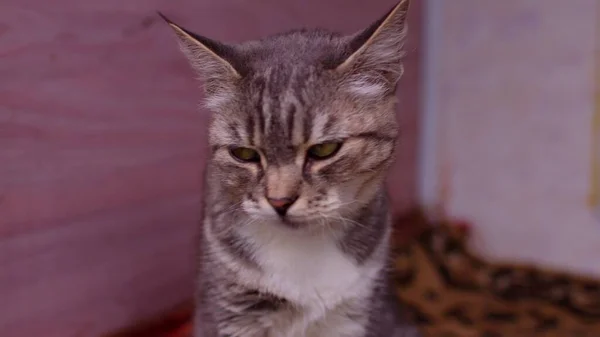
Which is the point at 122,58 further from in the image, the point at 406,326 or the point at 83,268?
the point at 406,326

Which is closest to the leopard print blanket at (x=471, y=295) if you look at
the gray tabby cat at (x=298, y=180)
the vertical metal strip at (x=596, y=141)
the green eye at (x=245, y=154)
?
the vertical metal strip at (x=596, y=141)

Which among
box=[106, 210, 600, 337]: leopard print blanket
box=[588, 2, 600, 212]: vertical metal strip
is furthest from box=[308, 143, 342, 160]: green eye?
box=[588, 2, 600, 212]: vertical metal strip

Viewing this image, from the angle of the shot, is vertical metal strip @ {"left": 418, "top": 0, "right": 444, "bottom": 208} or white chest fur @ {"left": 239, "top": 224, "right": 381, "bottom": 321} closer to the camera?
white chest fur @ {"left": 239, "top": 224, "right": 381, "bottom": 321}

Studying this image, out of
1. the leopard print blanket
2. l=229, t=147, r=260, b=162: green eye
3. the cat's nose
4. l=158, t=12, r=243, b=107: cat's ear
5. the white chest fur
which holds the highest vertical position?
l=158, t=12, r=243, b=107: cat's ear

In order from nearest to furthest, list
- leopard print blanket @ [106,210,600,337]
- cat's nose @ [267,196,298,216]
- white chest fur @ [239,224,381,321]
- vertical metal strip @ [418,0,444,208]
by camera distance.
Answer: cat's nose @ [267,196,298,216]
white chest fur @ [239,224,381,321]
leopard print blanket @ [106,210,600,337]
vertical metal strip @ [418,0,444,208]

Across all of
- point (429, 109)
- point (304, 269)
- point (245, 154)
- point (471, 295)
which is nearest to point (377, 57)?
point (245, 154)

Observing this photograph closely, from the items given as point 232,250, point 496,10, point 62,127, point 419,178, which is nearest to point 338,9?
point 496,10

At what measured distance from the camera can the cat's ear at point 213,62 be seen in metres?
0.99

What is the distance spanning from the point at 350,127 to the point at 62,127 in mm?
641

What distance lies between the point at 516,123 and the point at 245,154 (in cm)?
134

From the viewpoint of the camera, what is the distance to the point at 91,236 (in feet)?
4.58

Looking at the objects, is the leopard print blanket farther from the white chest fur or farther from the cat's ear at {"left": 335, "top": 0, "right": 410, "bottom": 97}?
the cat's ear at {"left": 335, "top": 0, "right": 410, "bottom": 97}

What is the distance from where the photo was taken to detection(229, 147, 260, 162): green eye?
3.26 feet

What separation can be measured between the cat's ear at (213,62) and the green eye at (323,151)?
0.17 m
